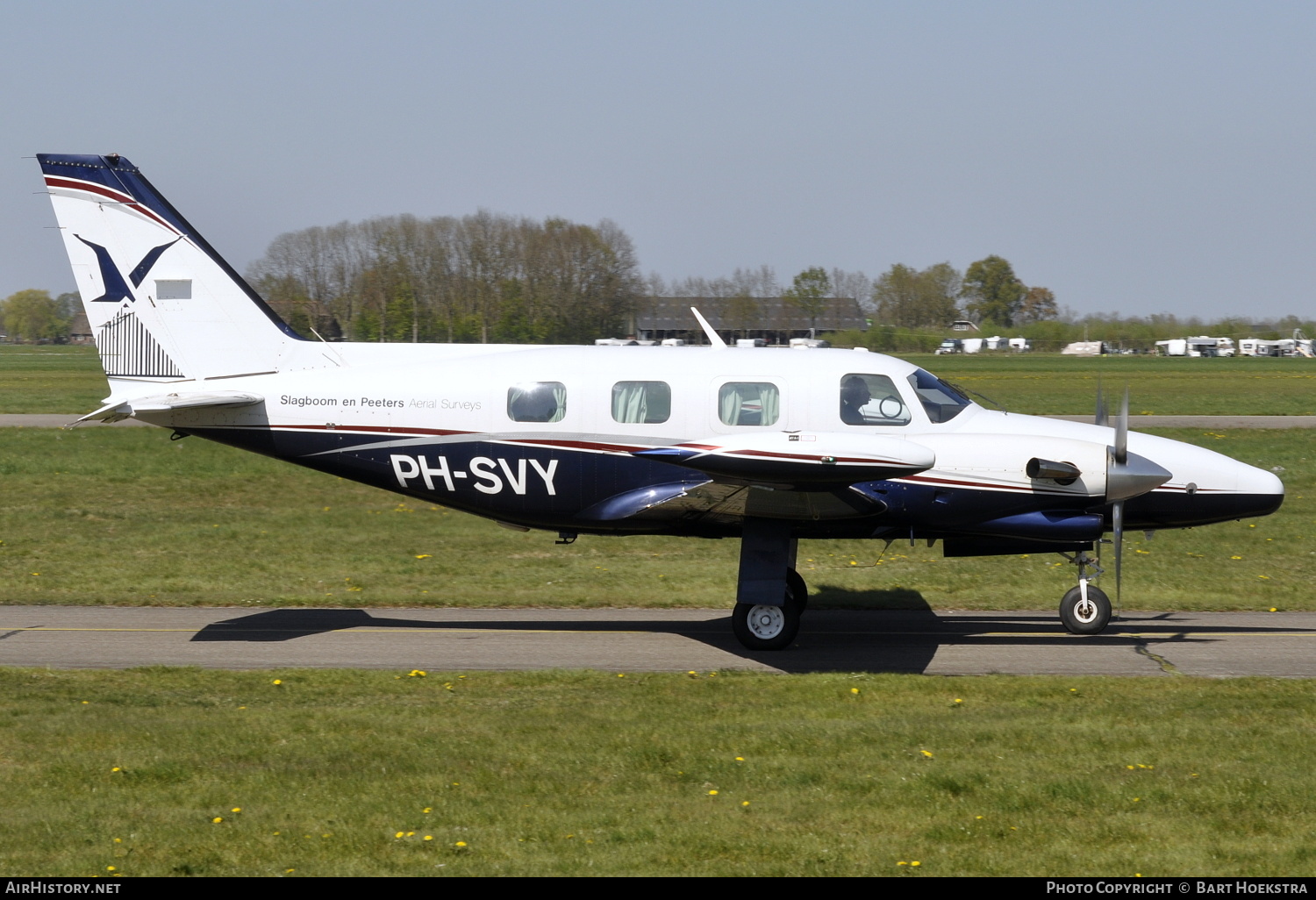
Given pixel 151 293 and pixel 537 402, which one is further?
pixel 151 293

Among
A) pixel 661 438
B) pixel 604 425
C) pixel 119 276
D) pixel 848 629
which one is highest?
pixel 119 276

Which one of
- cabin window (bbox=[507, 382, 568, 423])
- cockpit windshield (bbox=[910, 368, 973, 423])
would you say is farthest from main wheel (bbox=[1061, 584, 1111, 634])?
cabin window (bbox=[507, 382, 568, 423])

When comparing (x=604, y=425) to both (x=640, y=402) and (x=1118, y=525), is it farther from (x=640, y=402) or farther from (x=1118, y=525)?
(x=1118, y=525)

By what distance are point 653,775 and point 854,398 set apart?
5.42 m

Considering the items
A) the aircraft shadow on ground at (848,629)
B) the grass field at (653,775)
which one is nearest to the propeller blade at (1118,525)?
the aircraft shadow on ground at (848,629)

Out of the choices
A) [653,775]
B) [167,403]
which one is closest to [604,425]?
[167,403]

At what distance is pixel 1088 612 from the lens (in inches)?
501

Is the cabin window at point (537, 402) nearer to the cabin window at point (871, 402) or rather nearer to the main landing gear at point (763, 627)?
the main landing gear at point (763, 627)

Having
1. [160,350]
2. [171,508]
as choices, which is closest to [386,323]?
[171,508]

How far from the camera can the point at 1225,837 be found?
260 inches

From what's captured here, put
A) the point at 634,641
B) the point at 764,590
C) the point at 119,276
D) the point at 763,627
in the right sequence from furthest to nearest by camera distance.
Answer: the point at 119,276 < the point at 634,641 < the point at 763,627 < the point at 764,590

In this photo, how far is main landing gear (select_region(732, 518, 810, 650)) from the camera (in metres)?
12.0
